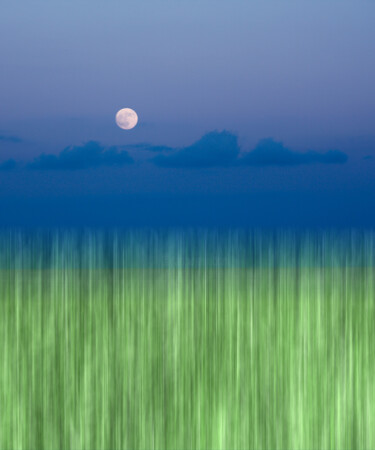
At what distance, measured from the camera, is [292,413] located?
2.28 meters

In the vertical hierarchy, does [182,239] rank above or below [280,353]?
above

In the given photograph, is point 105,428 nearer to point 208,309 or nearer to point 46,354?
point 46,354

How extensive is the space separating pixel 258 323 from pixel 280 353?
12 centimetres

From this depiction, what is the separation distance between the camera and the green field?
7.39ft

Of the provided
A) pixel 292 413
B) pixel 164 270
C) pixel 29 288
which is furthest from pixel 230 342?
pixel 29 288

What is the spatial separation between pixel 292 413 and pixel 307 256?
0.76 metres

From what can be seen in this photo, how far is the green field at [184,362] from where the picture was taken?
88.7 inches

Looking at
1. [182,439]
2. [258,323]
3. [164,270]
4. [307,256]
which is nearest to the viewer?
[182,439]

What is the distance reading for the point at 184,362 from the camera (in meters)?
2.30

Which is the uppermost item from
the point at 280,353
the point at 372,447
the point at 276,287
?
the point at 276,287

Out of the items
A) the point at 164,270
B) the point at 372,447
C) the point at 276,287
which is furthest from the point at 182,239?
the point at 372,447

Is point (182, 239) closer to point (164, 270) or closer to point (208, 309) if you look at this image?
point (164, 270)

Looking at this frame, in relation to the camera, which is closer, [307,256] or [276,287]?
[276,287]

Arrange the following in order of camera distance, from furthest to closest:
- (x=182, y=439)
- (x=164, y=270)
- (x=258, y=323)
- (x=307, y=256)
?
1. (x=307, y=256)
2. (x=164, y=270)
3. (x=258, y=323)
4. (x=182, y=439)
